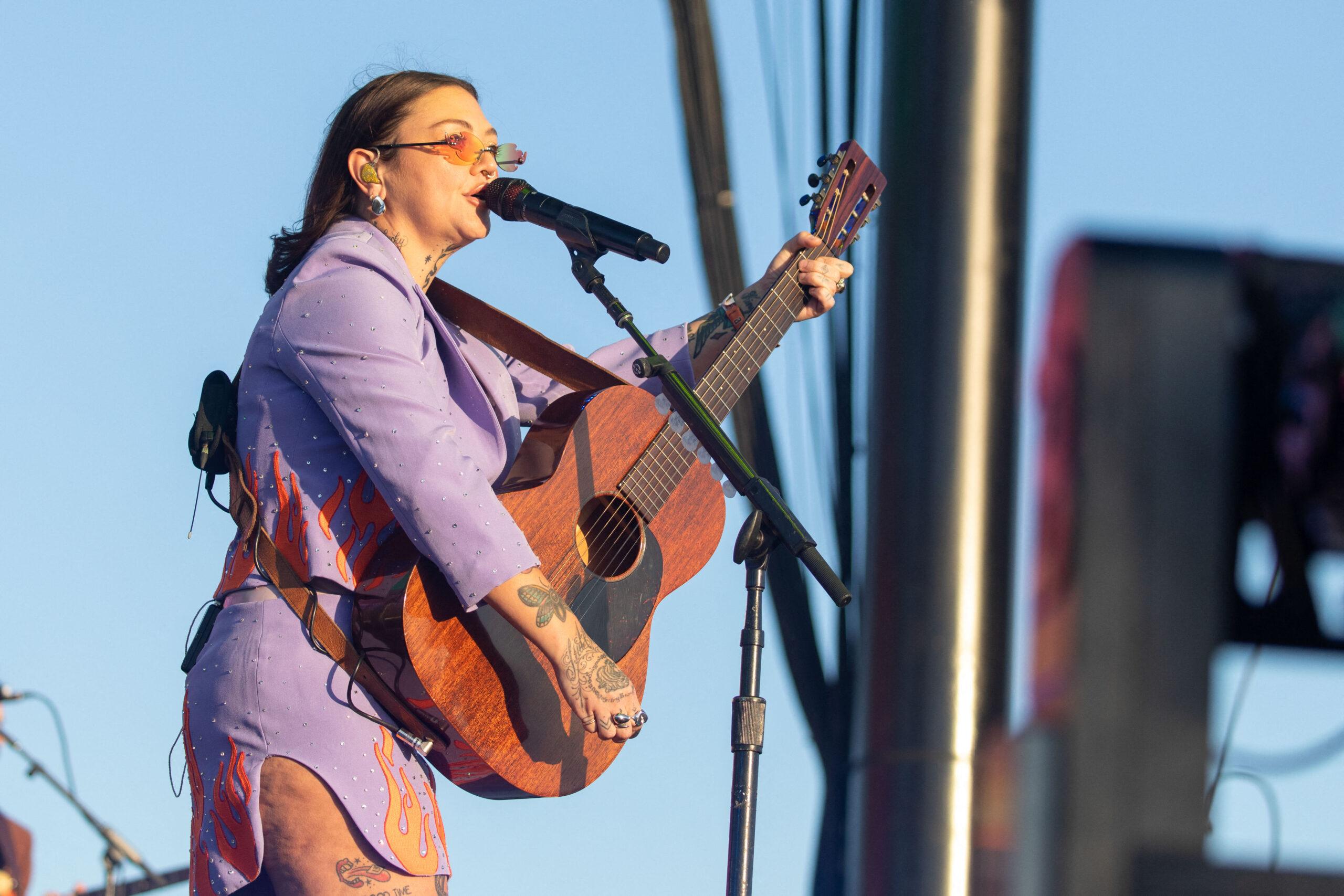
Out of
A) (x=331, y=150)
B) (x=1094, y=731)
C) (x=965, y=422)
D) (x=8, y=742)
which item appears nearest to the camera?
(x=1094, y=731)

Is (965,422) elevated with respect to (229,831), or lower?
elevated

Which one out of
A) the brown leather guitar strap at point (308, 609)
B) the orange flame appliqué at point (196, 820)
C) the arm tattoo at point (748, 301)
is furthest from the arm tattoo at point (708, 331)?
the orange flame appliqué at point (196, 820)

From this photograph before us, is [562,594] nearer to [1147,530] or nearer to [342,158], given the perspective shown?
[342,158]

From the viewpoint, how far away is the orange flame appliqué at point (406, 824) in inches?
69.8

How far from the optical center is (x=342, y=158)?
2256 mm

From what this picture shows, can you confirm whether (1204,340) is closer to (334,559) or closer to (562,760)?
(334,559)

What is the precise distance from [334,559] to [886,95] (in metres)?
1.49

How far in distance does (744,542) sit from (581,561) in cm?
29

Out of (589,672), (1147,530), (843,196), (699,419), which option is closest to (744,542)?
(699,419)

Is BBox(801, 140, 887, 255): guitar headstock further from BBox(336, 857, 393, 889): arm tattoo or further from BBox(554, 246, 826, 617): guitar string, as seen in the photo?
BBox(336, 857, 393, 889): arm tattoo

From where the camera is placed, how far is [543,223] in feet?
7.20

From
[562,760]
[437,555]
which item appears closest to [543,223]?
[437,555]

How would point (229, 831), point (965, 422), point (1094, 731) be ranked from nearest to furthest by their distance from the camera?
1. point (1094, 731)
2. point (229, 831)
3. point (965, 422)

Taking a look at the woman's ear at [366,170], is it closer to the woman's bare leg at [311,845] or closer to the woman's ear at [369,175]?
the woman's ear at [369,175]
